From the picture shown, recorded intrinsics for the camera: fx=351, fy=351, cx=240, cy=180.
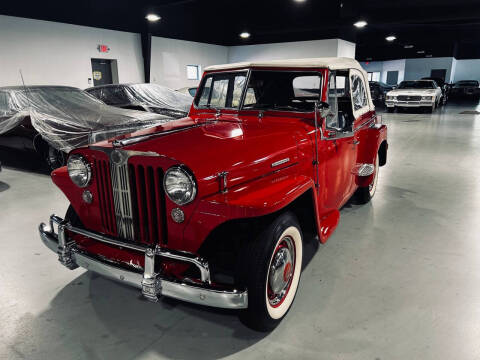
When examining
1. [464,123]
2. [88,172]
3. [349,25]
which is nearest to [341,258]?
[88,172]

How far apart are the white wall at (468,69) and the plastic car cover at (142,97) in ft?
122

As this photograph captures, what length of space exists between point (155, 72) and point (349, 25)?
311 inches

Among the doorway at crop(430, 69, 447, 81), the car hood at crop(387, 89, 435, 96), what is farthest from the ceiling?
the doorway at crop(430, 69, 447, 81)

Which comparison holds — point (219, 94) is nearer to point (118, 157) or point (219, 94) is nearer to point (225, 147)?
point (225, 147)

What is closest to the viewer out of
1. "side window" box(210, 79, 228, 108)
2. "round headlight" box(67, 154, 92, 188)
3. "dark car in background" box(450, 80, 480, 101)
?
"round headlight" box(67, 154, 92, 188)

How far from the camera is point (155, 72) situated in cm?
→ 1430

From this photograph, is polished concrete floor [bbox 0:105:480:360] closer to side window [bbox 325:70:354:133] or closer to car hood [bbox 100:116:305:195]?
car hood [bbox 100:116:305:195]

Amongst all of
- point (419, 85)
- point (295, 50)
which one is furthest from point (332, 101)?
point (419, 85)

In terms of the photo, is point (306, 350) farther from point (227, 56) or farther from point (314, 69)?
point (227, 56)

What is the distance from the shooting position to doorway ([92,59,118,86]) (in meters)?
12.3

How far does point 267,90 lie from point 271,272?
1.64 metres

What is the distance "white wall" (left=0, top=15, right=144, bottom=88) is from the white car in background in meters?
10.8

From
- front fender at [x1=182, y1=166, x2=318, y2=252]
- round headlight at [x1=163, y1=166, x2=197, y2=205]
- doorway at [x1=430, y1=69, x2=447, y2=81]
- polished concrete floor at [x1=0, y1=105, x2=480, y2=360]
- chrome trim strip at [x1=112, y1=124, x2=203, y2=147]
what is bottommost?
polished concrete floor at [x1=0, y1=105, x2=480, y2=360]

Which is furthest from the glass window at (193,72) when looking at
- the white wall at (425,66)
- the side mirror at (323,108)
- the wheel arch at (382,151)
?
the white wall at (425,66)
